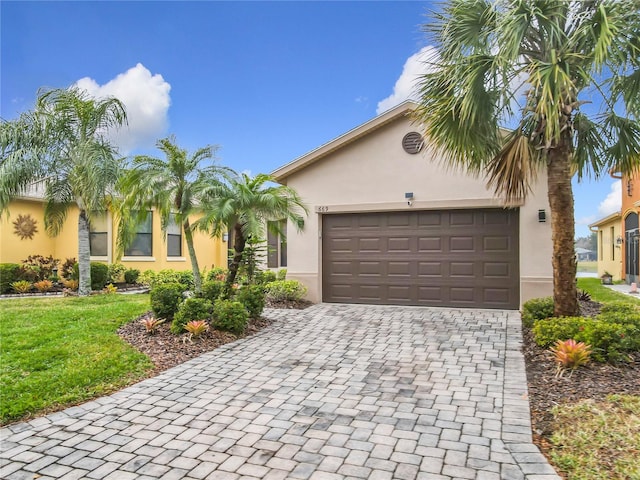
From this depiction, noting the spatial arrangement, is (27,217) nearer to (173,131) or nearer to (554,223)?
(173,131)

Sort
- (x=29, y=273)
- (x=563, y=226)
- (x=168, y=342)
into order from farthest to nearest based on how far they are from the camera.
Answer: (x=29, y=273) → (x=168, y=342) → (x=563, y=226)

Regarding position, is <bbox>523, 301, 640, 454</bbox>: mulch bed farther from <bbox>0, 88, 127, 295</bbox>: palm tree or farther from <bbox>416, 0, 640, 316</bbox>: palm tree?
<bbox>0, 88, 127, 295</bbox>: palm tree

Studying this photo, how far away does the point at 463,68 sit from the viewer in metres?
6.77

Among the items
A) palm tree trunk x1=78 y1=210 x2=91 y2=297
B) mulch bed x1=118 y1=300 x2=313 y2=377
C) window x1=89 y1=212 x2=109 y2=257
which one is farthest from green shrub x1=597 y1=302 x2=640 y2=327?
window x1=89 y1=212 x2=109 y2=257

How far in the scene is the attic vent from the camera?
1066 centimetres

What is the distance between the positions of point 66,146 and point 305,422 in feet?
38.7

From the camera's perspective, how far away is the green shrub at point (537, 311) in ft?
24.3

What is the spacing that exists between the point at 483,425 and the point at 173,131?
793 centimetres

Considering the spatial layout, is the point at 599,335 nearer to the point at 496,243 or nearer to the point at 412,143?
the point at 496,243

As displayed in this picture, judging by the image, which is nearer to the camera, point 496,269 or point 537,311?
point 537,311

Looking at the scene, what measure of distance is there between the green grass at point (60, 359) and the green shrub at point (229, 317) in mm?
1501

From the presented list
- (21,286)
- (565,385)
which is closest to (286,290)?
(565,385)

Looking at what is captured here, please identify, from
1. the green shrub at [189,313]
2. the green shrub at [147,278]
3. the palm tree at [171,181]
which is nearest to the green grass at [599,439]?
the green shrub at [189,313]

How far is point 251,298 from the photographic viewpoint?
8586 mm
